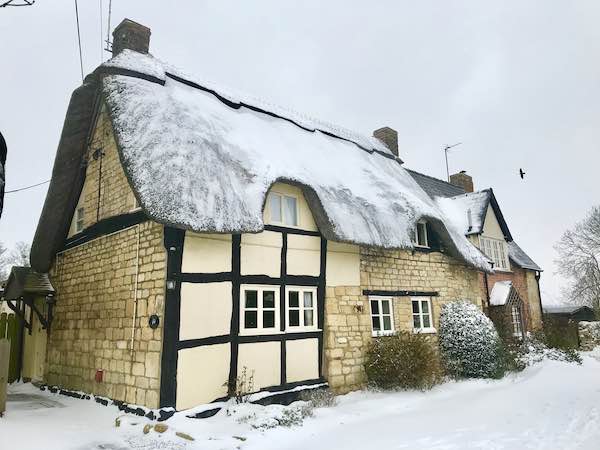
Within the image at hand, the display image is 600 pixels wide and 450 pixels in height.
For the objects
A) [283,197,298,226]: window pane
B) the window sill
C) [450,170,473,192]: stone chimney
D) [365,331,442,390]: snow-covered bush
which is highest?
[450,170,473,192]: stone chimney

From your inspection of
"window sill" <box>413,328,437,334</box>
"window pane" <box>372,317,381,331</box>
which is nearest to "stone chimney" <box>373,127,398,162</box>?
"window sill" <box>413,328,437,334</box>

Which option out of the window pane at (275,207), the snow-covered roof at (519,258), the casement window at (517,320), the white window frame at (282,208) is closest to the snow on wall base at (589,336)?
the snow-covered roof at (519,258)

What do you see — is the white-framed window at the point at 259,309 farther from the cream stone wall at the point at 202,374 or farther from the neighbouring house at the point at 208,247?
the cream stone wall at the point at 202,374

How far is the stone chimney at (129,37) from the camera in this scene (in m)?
9.31

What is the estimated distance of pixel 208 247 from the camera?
6.79m

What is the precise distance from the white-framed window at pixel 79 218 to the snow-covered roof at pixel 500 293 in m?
12.1

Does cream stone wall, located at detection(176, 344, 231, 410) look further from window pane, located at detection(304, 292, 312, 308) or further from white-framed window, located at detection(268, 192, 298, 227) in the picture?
white-framed window, located at detection(268, 192, 298, 227)

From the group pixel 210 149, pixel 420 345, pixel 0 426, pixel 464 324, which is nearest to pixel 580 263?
pixel 464 324

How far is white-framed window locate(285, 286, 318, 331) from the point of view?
25.6ft

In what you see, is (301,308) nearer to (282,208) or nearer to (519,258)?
(282,208)

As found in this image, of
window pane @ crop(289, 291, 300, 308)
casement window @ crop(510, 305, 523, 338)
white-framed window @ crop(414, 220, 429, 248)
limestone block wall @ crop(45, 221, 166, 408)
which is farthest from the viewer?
casement window @ crop(510, 305, 523, 338)

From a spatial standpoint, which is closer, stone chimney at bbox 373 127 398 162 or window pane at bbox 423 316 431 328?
window pane at bbox 423 316 431 328

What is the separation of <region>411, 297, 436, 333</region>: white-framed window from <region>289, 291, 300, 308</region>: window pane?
360 cm

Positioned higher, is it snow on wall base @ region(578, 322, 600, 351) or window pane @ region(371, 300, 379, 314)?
window pane @ region(371, 300, 379, 314)
